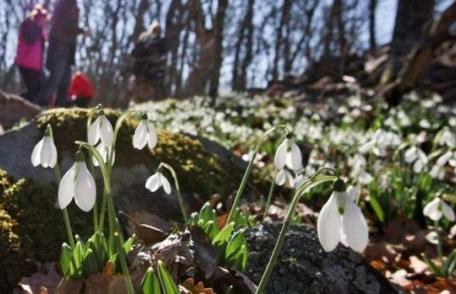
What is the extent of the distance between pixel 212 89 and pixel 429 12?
13.8 feet

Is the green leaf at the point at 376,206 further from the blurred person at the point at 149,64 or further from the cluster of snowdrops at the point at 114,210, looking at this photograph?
the blurred person at the point at 149,64

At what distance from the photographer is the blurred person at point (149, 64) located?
36.2ft

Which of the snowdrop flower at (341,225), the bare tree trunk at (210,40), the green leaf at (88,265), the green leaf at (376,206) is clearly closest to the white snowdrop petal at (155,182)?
the green leaf at (88,265)

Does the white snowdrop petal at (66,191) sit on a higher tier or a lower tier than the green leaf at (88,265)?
higher

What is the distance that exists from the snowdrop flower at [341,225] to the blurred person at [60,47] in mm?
7052

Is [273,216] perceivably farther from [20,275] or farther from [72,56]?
[72,56]

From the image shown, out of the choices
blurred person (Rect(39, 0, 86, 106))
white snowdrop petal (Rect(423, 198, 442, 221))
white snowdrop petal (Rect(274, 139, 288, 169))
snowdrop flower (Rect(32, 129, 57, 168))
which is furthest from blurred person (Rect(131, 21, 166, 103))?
snowdrop flower (Rect(32, 129, 57, 168))

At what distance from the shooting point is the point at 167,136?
3801mm

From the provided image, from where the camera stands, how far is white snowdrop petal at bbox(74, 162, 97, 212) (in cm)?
138

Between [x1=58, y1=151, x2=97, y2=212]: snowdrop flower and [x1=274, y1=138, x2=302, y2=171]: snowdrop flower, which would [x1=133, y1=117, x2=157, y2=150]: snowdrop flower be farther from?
[x1=58, y1=151, x2=97, y2=212]: snowdrop flower

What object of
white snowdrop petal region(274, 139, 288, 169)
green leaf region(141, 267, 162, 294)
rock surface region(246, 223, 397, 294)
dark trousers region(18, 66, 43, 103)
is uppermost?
dark trousers region(18, 66, 43, 103)

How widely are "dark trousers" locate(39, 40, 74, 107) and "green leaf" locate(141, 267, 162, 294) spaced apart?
702cm

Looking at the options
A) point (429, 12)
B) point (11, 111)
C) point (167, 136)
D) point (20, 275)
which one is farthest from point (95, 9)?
point (20, 275)

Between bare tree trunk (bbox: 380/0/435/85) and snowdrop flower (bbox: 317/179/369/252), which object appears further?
bare tree trunk (bbox: 380/0/435/85)
